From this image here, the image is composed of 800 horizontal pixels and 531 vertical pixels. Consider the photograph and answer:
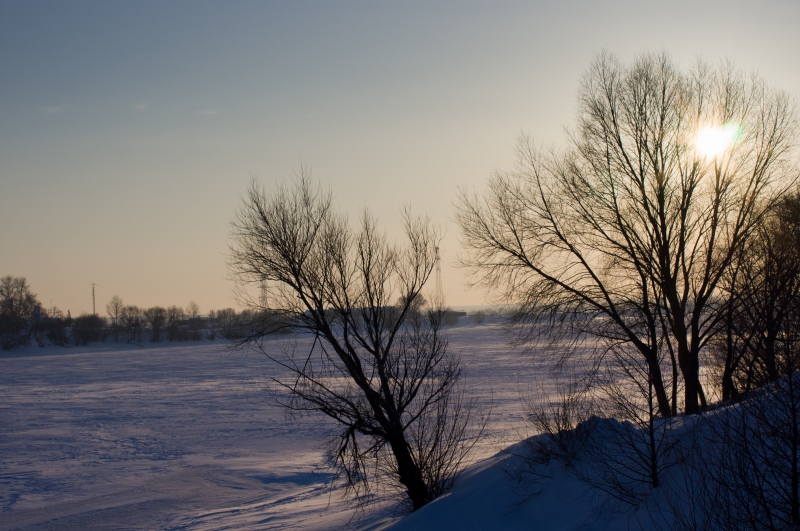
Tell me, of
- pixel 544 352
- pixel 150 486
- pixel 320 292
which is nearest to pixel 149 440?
pixel 150 486

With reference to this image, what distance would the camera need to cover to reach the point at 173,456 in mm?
20781

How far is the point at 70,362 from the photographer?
61906mm

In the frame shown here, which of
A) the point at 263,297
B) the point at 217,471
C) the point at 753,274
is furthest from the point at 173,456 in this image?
the point at 753,274

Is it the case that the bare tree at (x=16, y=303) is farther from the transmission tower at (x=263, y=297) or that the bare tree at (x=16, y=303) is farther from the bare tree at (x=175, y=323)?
the transmission tower at (x=263, y=297)

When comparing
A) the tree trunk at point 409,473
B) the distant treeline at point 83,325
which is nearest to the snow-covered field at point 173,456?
the tree trunk at point 409,473

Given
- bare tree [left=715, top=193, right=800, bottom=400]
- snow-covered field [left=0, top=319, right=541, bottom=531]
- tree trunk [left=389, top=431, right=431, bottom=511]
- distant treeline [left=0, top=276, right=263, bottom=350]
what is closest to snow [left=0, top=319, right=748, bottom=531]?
snow-covered field [left=0, top=319, right=541, bottom=531]

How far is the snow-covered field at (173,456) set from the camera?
14.6 m

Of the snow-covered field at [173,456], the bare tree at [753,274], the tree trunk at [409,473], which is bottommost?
the snow-covered field at [173,456]

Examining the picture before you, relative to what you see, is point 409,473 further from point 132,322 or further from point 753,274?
point 132,322

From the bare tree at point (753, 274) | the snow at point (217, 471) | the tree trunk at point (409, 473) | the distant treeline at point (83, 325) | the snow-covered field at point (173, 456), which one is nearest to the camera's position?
the snow at point (217, 471)

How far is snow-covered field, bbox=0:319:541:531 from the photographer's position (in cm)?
1458

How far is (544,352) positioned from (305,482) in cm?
809

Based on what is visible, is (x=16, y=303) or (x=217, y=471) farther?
(x=16, y=303)

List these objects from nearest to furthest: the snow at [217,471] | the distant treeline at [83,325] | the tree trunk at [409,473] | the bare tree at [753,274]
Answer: the snow at [217,471]
the bare tree at [753,274]
the tree trunk at [409,473]
the distant treeline at [83,325]
